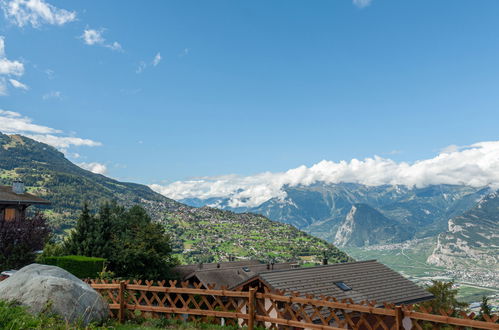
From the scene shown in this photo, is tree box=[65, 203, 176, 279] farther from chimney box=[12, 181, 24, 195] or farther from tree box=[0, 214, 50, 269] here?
chimney box=[12, 181, 24, 195]

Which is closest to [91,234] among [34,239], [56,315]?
[34,239]

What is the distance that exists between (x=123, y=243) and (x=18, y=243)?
9.92 metres

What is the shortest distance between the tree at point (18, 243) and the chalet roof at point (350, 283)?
20725 mm

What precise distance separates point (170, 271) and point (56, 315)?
103 feet

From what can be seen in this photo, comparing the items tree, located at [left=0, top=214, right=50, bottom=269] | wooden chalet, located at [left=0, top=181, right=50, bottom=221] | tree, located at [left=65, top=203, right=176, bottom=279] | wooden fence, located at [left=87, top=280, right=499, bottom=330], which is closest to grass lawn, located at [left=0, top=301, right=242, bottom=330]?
wooden fence, located at [left=87, top=280, right=499, bottom=330]

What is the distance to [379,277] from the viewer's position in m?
36.3

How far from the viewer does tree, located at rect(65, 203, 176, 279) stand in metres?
34.4

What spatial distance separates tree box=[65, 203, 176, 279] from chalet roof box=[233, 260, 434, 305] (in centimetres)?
1046

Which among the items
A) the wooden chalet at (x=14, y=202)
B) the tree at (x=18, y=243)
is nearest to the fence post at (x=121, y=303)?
the tree at (x=18, y=243)

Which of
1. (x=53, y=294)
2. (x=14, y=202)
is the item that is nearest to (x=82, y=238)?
(x=14, y=202)

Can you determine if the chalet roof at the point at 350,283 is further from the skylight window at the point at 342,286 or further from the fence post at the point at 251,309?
the fence post at the point at 251,309

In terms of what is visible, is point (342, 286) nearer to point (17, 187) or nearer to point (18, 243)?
point (18, 243)

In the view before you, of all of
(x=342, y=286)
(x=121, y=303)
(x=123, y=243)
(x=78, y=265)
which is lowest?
(x=342, y=286)

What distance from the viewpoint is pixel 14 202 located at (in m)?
38.4
